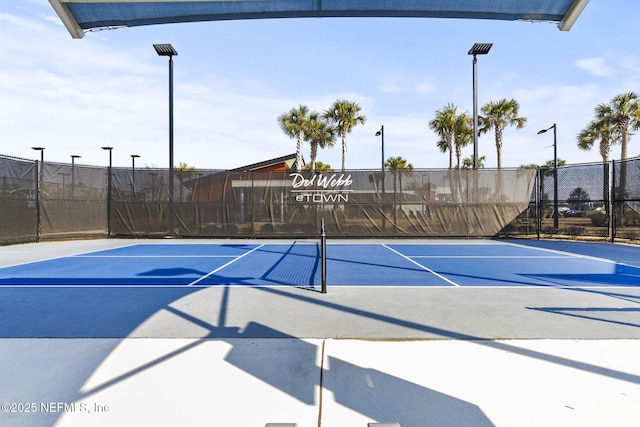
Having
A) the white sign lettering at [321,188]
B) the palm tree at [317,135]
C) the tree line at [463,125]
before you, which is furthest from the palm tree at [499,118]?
the white sign lettering at [321,188]

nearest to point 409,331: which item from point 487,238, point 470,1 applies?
point 470,1

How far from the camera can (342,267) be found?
7.70 metres

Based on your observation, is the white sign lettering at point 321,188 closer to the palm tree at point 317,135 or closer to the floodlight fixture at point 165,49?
the floodlight fixture at point 165,49

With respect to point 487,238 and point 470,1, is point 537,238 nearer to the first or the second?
point 487,238

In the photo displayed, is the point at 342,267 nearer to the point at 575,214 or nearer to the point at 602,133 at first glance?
the point at 575,214

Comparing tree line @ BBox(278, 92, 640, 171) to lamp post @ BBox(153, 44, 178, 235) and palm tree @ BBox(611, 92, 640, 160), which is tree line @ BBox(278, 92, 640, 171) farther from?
lamp post @ BBox(153, 44, 178, 235)

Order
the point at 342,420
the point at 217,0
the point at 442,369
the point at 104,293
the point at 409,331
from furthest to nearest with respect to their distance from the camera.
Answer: the point at 104,293 → the point at 409,331 → the point at 442,369 → the point at 217,0 → the point at 342,420

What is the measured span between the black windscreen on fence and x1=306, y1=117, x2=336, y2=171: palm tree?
64.8 ft

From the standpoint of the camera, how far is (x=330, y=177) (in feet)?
45.4

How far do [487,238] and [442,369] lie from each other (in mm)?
12608

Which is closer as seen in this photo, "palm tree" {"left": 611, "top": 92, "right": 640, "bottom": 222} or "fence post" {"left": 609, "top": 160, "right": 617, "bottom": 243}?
"fence post" {"left": 609, "top": 160, "right": 617, "bottom": 243}

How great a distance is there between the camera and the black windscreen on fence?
13680 mm

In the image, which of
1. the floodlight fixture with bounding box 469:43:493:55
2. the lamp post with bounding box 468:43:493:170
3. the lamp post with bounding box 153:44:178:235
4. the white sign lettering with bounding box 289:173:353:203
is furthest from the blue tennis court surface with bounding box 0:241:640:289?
the floodlight fixture with bounding box 469:43:493:55

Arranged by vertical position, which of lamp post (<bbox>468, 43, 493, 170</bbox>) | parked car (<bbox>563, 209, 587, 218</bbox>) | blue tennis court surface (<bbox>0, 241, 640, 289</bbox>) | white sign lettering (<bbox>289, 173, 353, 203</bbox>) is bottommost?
blue tennis court surface (<bbox>0, 241, 640, 289</bbox>)
